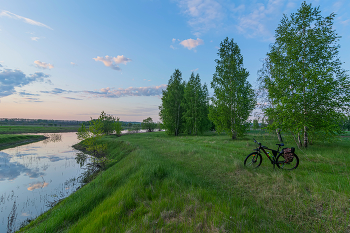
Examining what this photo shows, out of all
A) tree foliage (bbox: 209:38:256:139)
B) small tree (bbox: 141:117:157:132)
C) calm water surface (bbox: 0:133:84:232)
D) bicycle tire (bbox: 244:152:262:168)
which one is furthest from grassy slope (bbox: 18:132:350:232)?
small tree (bbox: 141:117:157:132)

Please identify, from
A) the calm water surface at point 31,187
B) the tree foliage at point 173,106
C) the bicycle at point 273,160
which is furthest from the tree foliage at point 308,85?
the tree foliage at point 173,106

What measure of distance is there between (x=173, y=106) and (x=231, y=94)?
19060 mm

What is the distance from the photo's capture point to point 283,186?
5945 mm

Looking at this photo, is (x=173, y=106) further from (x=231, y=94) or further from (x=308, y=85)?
(x=308, y=85)

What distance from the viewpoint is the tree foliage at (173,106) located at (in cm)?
3903

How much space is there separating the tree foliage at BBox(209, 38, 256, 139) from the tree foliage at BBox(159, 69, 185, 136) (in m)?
15.1

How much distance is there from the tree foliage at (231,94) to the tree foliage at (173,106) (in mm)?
15107

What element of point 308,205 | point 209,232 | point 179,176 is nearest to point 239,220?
point 209,232

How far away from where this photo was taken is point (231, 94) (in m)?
23.6

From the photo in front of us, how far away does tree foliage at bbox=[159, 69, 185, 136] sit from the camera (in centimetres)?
3903

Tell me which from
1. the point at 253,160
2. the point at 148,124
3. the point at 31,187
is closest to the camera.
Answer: the point at 253,160

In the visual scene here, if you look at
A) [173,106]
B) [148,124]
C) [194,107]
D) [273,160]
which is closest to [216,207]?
[273,160]

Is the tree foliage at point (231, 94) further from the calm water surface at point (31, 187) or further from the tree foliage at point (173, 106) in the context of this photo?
the calm water surface at point (31, 187)

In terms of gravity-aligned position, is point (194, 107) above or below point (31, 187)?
above
